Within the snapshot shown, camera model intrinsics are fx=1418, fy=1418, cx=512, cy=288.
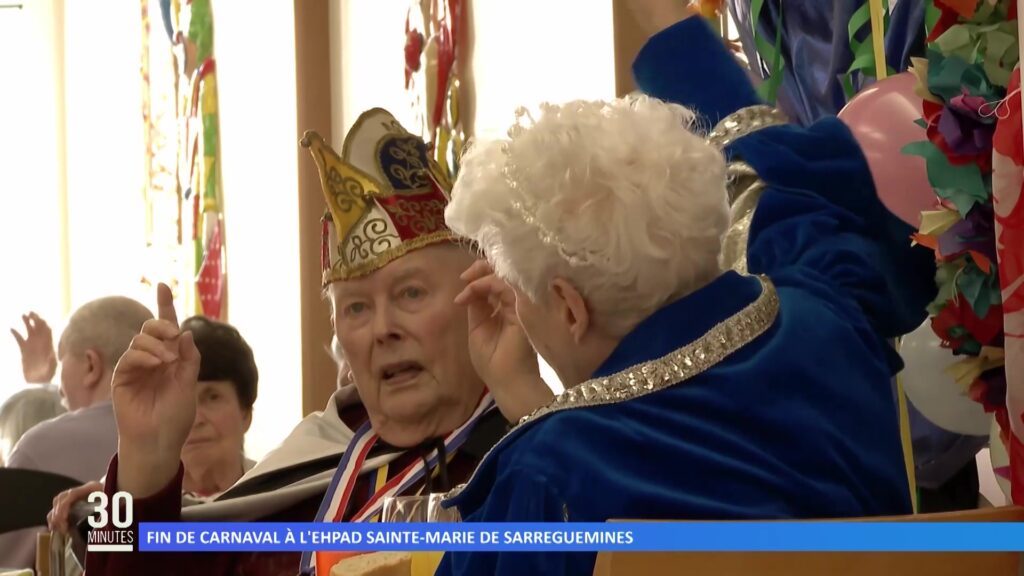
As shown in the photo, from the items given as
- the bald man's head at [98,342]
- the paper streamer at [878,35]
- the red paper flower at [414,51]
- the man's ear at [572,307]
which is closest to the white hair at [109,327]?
the bald man's head at [98,342]

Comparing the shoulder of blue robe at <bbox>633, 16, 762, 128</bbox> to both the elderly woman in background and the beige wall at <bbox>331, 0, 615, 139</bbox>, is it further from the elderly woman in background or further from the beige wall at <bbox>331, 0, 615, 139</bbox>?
the elderly woman in background

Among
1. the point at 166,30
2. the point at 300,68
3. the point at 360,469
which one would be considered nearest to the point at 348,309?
the point at 360,469

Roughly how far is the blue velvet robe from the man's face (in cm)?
68

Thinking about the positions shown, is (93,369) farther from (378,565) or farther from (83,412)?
(378,565)

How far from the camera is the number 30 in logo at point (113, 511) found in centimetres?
232

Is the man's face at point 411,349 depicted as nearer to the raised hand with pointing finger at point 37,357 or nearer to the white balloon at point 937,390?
the white balloon at point 937,390

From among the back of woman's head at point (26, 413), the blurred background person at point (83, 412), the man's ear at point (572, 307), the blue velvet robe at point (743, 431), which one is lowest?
the back of woman's head at point (26, 413)

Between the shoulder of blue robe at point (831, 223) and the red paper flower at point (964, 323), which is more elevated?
the shoulder of blue robe at point (831, 223)

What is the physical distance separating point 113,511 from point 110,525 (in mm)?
35

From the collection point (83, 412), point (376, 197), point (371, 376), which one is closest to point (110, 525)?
point (371, 376)

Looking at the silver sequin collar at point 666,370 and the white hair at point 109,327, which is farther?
the white hair at point 109,327

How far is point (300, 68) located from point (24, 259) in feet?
16.6

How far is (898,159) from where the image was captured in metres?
1.90

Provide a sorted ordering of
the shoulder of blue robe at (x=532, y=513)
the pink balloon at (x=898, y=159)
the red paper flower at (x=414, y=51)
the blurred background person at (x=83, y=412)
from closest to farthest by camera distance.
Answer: the shoulder of blue robe at (x=532, y=513) < the pink balloon at (x=898, y=159) < the blurred background person at (x=83, y=412) < the red paper flower at (x=414, y=51)
